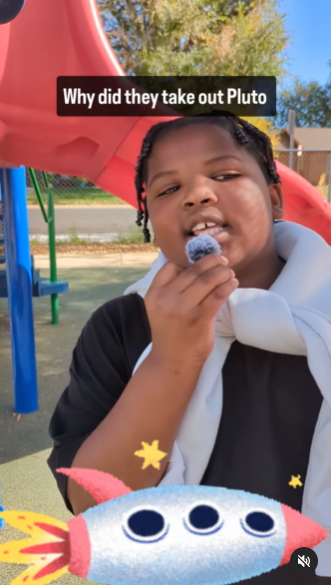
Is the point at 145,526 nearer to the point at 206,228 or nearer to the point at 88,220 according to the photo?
the point at 206,228

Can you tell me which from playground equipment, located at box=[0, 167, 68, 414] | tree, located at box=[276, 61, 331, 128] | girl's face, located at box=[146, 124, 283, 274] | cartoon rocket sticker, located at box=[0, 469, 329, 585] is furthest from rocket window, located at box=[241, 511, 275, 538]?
playground equipment, located at box=[0, 167, 68, 414]

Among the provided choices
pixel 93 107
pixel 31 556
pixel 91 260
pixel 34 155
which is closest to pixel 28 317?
pixel 34 155

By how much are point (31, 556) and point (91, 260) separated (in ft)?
16.9

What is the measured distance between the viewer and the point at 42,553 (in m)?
0.54

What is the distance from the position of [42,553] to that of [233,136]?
56 cm

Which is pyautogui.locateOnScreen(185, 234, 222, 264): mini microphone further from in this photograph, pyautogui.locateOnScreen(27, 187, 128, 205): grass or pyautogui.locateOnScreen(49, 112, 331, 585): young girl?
pyautogui.locateOnScreen(27, 187, 128, 205): grass

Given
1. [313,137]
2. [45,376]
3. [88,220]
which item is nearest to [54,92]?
[313,137]

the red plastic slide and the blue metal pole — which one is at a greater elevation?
the red plastic slide

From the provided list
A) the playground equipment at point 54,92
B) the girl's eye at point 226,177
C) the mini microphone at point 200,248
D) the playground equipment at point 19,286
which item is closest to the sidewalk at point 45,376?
the playground equipment at point 19,286

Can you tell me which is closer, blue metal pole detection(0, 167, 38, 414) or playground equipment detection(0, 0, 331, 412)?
playground equipment detection(0, 0, 331, 412)

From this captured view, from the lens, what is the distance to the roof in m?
0.84

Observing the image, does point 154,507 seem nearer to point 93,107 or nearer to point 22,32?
point 93,107

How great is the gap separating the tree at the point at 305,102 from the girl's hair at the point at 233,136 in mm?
56

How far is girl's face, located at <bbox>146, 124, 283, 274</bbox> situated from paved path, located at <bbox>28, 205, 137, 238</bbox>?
6.25 meters
